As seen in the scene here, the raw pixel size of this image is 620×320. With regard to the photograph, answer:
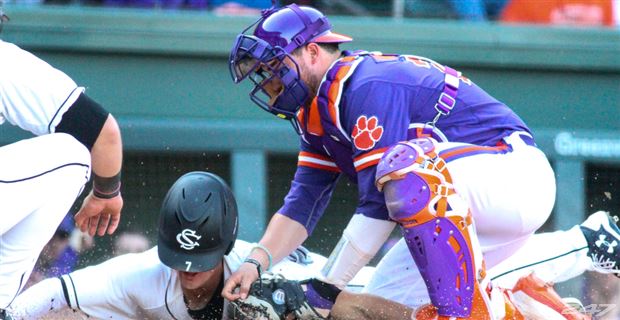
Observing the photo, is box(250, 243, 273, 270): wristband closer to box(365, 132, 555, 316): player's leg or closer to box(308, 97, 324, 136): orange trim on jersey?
box(308, 97, 324, 136): orange trim on jersey

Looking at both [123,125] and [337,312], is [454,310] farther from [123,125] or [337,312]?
[123,125]

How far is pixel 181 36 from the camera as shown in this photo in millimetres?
7402

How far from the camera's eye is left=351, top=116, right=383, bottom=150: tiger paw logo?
3949 mm

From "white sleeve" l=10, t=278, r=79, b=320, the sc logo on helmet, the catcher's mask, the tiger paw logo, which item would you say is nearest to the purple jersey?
the tiger paw logo

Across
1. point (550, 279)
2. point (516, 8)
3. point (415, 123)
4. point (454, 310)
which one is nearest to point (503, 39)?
point (516, 8)

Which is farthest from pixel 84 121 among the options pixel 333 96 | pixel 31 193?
pixel 333 96

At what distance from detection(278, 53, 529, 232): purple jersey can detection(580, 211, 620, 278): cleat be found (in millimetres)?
763

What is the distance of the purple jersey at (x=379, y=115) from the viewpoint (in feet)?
13.0

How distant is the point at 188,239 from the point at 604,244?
5.97 ft

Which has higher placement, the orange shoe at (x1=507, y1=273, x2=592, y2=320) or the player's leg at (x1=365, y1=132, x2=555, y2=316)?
the player's leg at (x1=365, y1=132, x2=555, y2=316)

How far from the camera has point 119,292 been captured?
4.54 m

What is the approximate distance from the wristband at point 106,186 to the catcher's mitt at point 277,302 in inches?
25.7

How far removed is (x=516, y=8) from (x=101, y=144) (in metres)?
4.66

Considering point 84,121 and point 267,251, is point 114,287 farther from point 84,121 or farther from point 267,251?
point 84,121
